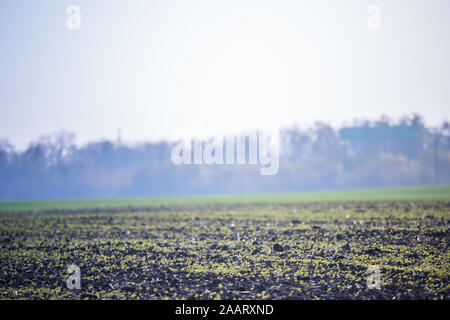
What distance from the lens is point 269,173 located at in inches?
3228

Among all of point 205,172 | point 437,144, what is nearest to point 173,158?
point 205,172

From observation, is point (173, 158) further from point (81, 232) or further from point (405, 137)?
point (81, 232)

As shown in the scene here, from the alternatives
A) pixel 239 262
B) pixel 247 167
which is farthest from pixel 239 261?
pixel 247 167

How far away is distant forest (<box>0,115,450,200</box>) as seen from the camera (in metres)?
78.7

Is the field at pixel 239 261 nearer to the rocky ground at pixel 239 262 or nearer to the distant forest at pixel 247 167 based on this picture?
the rocky ground at pixel 239 262

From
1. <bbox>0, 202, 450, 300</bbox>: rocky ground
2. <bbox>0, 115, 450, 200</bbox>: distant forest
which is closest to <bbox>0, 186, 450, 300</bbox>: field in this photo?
<bbox>0, 202, 450, 300</bbox>: rocky ground

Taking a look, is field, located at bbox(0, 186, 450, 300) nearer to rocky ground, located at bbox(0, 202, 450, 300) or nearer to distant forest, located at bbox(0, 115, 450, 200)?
rocky ground, located at bbox(0, 202, 450, 300)

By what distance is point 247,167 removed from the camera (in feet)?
275

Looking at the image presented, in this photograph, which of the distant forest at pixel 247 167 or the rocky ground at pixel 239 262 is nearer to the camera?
the rocky ground at pixel 239 262

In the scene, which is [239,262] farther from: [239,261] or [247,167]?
[247,167]

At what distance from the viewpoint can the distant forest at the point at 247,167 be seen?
78688 mm

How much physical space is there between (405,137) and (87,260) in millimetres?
83248

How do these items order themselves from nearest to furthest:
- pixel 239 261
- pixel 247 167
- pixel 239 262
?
pixel 239 262
pixel 239 261
pixel 247 167

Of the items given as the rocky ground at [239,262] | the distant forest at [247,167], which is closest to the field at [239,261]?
the rocky ground at [239,262]
